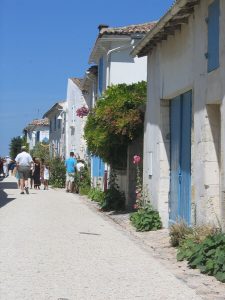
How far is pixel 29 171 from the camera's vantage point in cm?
2303

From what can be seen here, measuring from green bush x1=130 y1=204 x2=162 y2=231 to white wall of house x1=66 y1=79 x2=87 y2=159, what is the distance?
19.2 metres

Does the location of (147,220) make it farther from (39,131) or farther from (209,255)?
(39,131)

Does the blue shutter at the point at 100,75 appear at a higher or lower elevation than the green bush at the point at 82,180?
higher

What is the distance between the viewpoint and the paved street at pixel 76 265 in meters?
6.45

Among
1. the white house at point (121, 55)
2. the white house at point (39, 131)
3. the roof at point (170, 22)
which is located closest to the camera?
the roof at point (170, 22)

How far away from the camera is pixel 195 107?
9781mm

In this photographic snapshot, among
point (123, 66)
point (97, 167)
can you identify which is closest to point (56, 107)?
point (97, 167)

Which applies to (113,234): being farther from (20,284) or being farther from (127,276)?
(20,284)

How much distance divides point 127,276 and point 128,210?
29.0ft

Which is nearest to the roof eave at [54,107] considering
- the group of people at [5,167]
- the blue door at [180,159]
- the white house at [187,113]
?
the group of people at [5,167]

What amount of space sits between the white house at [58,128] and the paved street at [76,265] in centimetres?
2834

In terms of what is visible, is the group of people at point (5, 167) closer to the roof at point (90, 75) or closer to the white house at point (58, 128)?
the white house at point (58, 128)

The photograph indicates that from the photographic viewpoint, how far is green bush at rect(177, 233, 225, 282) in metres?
7.22

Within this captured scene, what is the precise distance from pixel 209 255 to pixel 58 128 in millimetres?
39518
